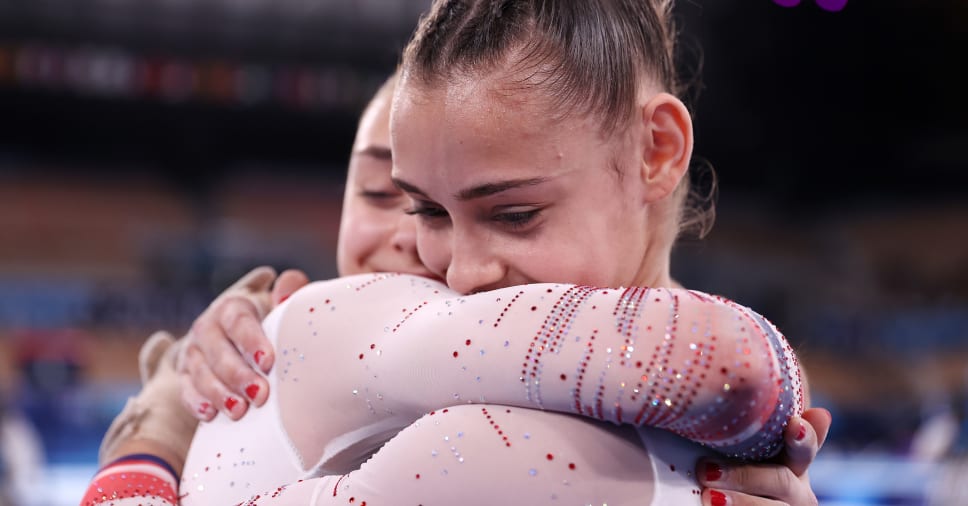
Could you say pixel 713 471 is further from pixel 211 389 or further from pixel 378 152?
pixel 378 152

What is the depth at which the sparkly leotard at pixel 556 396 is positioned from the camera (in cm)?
56

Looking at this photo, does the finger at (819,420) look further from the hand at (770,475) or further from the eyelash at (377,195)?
the eyelash at (377,195)

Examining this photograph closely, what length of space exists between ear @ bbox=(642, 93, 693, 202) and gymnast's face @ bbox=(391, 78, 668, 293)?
2cm

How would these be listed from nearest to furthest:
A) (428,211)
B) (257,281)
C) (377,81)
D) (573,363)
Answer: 1. (573,363)
2. (428,211)
3. (257,281)
4. (377,81)

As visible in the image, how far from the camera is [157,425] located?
1.01 m

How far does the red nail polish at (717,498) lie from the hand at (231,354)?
0.40m

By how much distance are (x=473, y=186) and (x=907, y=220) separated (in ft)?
35.2

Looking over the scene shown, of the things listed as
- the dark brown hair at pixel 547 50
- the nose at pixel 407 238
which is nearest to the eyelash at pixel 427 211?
the dark brown hair at pixel 547 50

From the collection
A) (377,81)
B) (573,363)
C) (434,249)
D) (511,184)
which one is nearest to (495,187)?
(511,184)

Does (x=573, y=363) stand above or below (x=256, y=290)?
above

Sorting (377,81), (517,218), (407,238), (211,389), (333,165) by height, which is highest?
(517,218)

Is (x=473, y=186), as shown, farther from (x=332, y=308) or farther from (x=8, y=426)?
(x=8, y=426)

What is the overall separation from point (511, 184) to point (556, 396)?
23 cm

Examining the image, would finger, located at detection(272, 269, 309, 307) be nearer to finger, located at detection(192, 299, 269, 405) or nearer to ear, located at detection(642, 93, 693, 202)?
finger, located at detection(192, 299, 269, 405)
